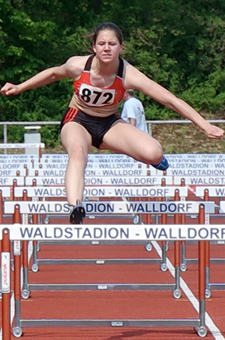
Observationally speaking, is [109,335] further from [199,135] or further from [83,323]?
[199,135]

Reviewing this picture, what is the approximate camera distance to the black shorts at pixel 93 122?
7156 millimetres

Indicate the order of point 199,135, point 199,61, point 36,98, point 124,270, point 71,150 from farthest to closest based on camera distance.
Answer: point 199,61
point 36,98
point 199,135
point 124,270
point 71,150

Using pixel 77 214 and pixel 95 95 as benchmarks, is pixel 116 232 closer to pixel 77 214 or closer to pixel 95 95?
pixel 77 214

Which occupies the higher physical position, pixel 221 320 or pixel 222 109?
pixel 222 109

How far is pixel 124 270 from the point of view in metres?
9.11

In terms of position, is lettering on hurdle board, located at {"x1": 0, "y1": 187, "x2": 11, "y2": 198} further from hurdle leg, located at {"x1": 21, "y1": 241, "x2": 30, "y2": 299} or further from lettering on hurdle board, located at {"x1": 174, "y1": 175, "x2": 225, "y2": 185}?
lettering on hurdle board, located at {"x1": 174, "y1": 175, "x2": 225, "y2": 185}

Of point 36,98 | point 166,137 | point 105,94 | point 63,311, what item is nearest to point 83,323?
point 63,311

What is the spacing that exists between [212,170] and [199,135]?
14.8m

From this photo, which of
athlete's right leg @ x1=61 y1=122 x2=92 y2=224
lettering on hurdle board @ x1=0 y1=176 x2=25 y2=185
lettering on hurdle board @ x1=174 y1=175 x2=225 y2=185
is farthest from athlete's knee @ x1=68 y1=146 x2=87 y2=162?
lettering on hurdle board @ x1=0 y1=176 x2=25 y2=185

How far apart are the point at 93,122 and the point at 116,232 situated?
2.12 m

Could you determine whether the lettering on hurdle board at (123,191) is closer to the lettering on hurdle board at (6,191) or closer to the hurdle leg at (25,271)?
the hurdle leg at (25,271)

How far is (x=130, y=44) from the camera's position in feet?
98.0

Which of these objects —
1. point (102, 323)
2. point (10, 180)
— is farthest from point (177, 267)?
point (10, 180)

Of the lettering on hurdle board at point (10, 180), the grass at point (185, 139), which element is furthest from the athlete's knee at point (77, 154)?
the grass at point (185, 139)
